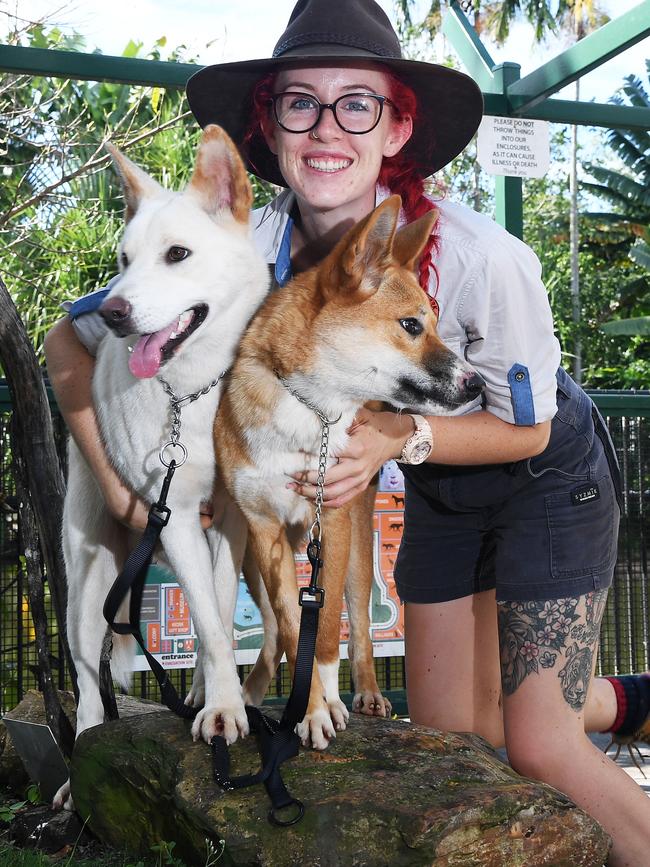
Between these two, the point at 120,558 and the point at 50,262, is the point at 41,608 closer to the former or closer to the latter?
the point at 120,558

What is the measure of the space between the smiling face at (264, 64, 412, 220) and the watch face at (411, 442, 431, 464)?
76cm

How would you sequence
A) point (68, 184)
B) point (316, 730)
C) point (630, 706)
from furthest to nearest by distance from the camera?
point (68, 184) → point (630, 706) → point (316, 730)

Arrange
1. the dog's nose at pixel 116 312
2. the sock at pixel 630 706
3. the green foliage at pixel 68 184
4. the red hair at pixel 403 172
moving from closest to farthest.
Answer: the dog's nose at pixel 116 312 → the red hair at pixel 403 172 → the sock at pixel 630 706 → the green foliage at pixel 68 184

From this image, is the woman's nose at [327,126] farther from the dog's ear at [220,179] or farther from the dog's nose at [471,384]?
the dog's nose at [471,384]

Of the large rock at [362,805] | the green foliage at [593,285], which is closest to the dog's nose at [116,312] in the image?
the large rock at [362,805]

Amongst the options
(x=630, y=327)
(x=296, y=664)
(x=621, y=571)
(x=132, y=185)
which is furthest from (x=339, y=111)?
(x=630, y=327)

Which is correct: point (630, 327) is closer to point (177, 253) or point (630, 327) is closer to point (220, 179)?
point (220, 179)

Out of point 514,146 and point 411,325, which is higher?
point 514,146

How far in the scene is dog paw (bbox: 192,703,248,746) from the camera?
7.81 ft

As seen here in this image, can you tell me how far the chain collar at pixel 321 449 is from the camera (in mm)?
2314

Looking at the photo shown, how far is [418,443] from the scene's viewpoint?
8.36 ft

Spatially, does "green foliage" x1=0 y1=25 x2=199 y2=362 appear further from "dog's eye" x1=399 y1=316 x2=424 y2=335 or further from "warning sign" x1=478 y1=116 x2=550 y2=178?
"dog's eye" x1=399 y1=316 x2=424 y2=335

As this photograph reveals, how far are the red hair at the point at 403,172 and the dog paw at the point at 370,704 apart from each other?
126 cm

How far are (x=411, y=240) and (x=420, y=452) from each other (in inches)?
24.1
